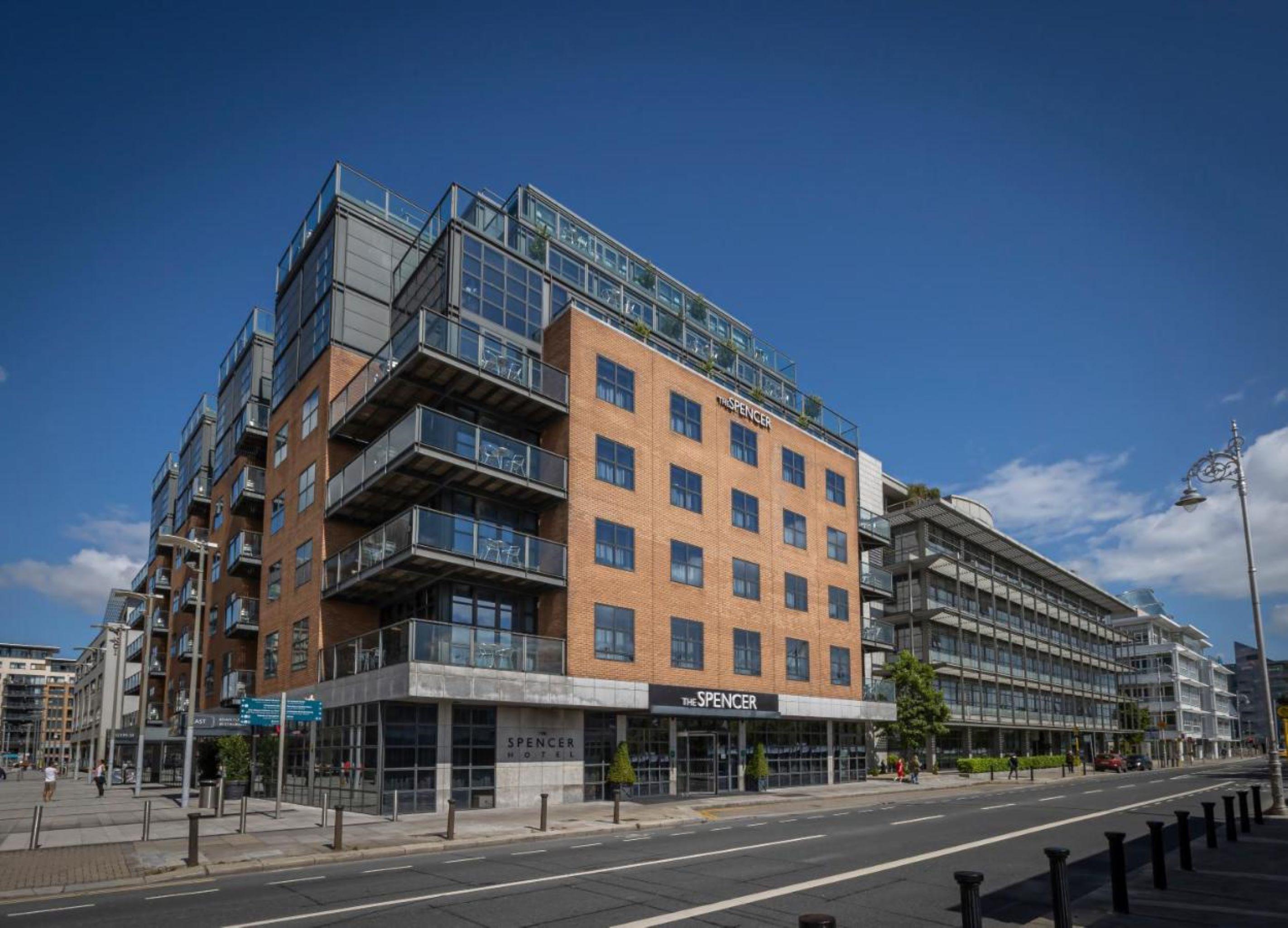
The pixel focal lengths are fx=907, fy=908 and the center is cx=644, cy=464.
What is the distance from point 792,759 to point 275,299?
31.0 meters

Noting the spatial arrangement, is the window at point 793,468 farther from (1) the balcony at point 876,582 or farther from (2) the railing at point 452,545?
(2) the railing at point 452,545

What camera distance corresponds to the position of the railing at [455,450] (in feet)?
87.7

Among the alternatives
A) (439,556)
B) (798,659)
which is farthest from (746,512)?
(439,556)

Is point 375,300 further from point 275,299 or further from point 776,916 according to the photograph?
point 776,916

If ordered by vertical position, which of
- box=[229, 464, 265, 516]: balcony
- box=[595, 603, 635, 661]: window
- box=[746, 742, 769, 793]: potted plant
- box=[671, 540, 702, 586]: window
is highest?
box=[229, 464, 265, 516]: balcony

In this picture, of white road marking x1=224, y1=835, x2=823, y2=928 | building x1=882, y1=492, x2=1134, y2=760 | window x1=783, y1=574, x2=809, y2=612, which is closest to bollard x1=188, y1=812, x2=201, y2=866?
white road marking x1=224, y1=835, x2=823, y2=928

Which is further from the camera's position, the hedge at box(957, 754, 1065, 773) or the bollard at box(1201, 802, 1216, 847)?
the hedge at box(957, 754, 1065, 773)

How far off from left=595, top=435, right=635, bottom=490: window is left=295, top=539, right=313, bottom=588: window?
1091cm

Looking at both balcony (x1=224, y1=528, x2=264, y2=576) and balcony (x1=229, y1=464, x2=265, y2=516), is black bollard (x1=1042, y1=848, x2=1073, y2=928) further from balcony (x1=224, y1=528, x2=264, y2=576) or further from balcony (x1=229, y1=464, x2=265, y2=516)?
balcony (x1=229, y1=464, x2=265, y2=516)

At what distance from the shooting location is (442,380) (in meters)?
28.8

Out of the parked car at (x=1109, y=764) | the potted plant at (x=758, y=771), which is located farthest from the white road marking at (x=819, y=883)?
the parked car at (x=1109, y=764)

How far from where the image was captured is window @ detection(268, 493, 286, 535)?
120ft

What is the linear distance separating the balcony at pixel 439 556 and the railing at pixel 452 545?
2 centimetres

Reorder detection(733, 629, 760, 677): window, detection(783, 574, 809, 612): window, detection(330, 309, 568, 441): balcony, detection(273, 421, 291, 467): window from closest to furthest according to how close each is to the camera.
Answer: detection(330, 309, 568, 441): balcony
detection(733, 629, 760, 677): window
detection(273, 421, 291, 467): window
detection(783, 574, 809, 612): window
